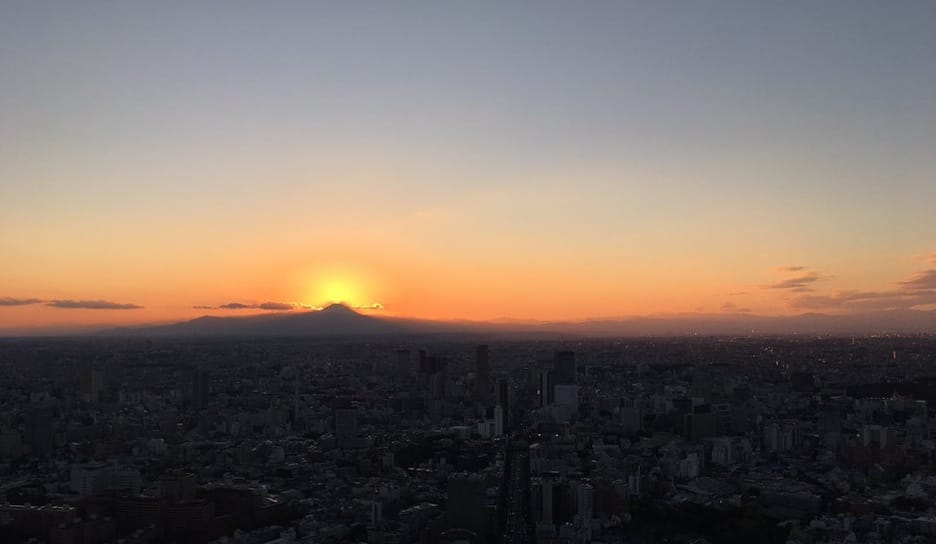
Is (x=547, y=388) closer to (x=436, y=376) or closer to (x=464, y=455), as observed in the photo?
(x=436, y=376)

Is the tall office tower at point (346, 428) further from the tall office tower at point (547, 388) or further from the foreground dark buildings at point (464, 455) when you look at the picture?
the tall office tower at point (547, 388)

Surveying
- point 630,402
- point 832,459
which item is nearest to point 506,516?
point 832,459

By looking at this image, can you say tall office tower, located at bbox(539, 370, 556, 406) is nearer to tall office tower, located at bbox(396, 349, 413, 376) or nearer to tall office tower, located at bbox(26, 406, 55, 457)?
tall office tower, located at bbox(396, 349, 413, 376)

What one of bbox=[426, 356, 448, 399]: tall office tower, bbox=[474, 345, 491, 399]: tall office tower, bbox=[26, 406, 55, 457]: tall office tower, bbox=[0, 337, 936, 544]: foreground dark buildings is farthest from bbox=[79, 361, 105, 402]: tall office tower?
bbox=[474, 345, 491, 399]: tall office tower

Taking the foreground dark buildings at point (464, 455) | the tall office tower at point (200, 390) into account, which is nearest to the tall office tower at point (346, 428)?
the foreground dark buildings at point (464, 455)

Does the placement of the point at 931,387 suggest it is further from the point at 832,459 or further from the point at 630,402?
the point at 832,459

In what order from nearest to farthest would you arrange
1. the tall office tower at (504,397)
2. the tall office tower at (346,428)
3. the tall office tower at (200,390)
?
the tall office tower at (346,428) → the tall office tower at (200,390) → the tall office tower at (504,397)
